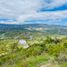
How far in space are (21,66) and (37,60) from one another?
2.98 meters

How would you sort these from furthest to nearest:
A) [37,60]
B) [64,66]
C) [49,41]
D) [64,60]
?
1. [49,41]
2. [37,60]
3. [64,60]
4. [64,66]

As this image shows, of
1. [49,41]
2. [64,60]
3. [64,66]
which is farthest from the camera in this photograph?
[49,41]

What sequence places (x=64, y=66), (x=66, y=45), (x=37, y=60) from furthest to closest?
1. (x=66, y=45)
2. (x=37, y=60)
3. (x=64, y=66)

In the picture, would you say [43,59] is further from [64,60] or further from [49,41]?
[49,41]

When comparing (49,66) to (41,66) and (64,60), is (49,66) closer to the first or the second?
(41,66)

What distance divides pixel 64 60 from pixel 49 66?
1.90 meters

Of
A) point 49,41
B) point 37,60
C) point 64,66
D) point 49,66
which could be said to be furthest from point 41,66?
point 49,41

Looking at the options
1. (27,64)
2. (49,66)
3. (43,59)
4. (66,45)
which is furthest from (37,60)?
(66,45)

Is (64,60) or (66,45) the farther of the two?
(66,45)

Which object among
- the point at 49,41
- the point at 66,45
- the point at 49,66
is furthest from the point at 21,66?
the point at 49,41

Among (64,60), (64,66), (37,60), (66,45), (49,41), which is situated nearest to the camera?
(64,66)

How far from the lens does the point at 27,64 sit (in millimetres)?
16109

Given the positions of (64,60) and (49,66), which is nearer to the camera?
(49,66)

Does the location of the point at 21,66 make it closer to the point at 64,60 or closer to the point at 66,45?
the point at 64,60
